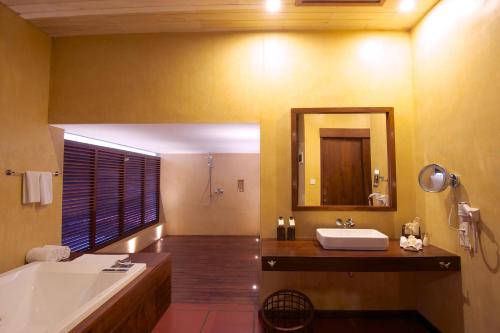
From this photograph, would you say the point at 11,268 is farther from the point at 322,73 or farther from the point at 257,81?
the point at 322,73

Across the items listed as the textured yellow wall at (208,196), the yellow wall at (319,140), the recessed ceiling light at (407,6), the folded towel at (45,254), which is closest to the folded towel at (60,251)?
the folded towel at (45,254)

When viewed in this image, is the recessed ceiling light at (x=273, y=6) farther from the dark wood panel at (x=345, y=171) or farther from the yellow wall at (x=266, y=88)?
the dark wood panel at (x=345, y=171)

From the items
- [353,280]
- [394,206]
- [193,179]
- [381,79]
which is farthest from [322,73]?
[193,179]

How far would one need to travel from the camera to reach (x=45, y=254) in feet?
7.62

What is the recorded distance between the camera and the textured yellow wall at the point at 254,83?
254 centimetres

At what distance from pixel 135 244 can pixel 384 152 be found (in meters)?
4.31

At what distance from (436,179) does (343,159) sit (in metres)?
0.77

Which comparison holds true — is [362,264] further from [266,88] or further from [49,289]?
[49,289]

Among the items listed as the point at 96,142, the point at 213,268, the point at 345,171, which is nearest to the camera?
the point at 345,171

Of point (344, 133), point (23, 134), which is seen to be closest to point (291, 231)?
point (344, 133)

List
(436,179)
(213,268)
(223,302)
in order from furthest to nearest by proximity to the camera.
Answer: (213,268) → (223,302) → (436,179)

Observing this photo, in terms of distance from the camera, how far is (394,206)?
248 cm

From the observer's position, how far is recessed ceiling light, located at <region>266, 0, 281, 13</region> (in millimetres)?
2191

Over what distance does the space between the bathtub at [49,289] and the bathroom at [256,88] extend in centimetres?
27
